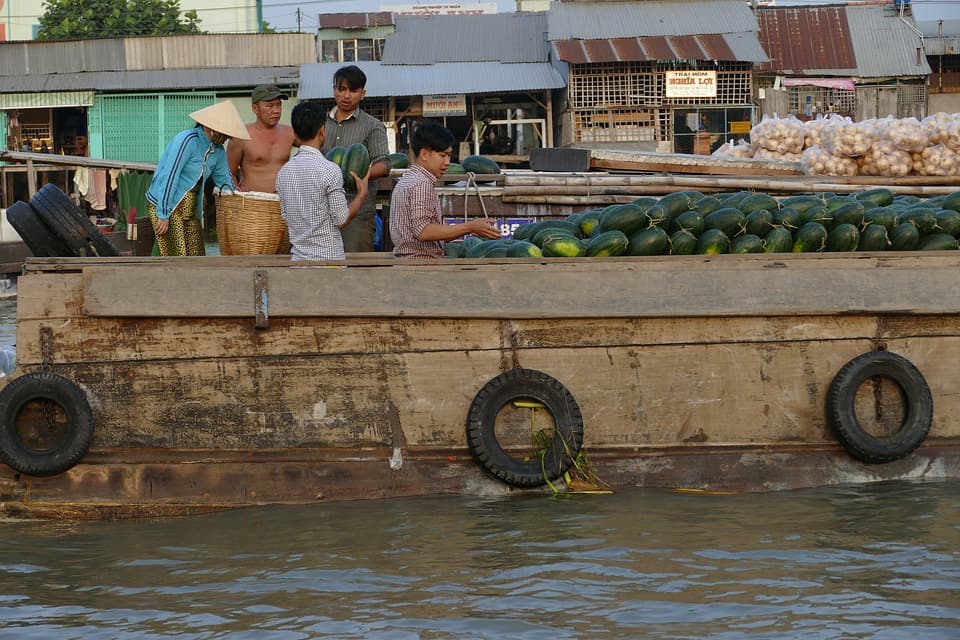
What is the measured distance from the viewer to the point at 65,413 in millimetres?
4828

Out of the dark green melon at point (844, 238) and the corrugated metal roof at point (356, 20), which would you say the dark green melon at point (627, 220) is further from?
the corrugated metal roof at point (356, 20)

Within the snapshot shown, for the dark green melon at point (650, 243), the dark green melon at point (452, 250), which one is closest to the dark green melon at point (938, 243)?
the dark green melon at point (650, 243)

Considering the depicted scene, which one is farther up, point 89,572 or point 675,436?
point 675,436

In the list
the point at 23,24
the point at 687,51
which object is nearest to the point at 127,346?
the point at 687,51

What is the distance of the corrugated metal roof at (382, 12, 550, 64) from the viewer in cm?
2775

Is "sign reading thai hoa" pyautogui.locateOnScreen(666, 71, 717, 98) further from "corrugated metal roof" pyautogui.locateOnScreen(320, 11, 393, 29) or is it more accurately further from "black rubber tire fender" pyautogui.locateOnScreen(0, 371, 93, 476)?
"black rubber tire fender" pyautogui.locateOnScreen(0, 371, 93, 476)

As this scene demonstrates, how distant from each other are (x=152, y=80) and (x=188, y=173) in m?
23.8

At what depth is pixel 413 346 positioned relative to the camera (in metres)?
4.93

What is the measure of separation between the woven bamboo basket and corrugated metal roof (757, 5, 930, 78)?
23622 millimetres

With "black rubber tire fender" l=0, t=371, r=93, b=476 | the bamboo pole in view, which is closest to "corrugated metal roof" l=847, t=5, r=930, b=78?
the bamboo pole

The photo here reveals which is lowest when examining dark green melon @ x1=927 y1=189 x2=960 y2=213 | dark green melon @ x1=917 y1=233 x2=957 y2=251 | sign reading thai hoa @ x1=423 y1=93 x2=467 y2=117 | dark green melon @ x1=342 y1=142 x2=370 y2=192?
dark green melon @ x1=917 y1=233 x2=957 y2=251

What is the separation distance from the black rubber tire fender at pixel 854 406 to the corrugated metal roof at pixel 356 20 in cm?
2936

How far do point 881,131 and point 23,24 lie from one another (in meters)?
36.3

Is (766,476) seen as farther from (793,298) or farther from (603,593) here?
(603,593)
